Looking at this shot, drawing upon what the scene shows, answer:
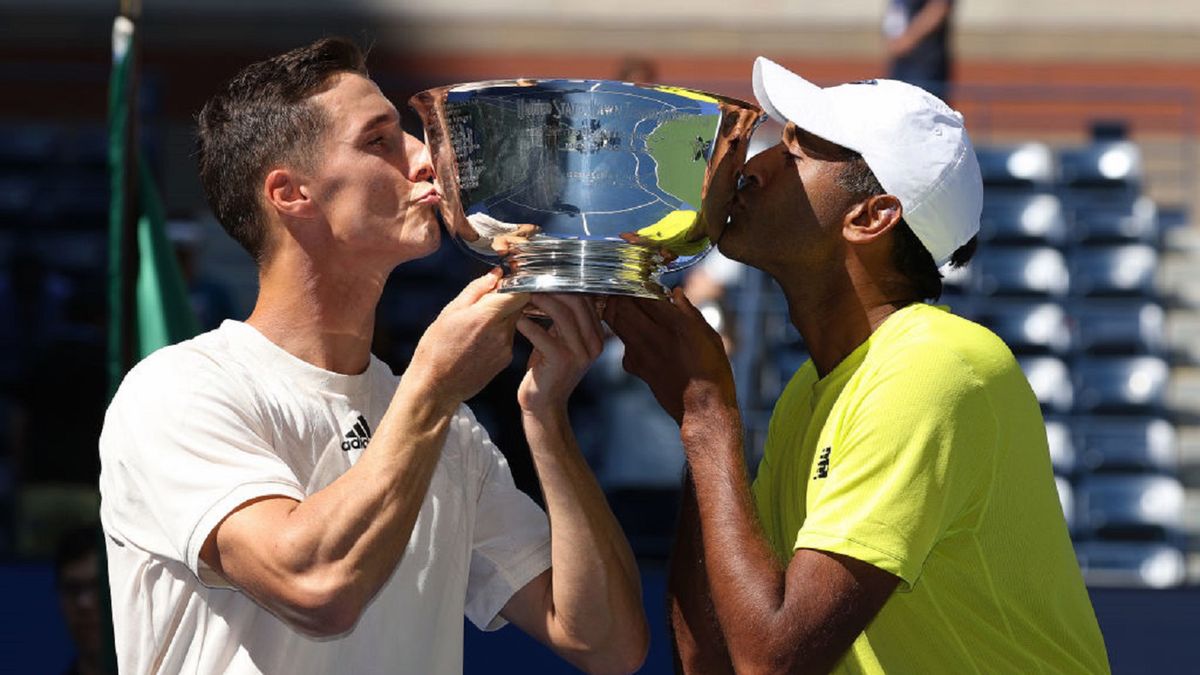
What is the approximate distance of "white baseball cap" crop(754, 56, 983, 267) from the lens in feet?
7.16

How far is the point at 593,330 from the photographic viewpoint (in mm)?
2289

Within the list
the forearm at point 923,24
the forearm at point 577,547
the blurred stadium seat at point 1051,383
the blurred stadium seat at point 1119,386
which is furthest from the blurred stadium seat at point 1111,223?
the forearm at point 577,547

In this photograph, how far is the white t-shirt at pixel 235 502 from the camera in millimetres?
2082

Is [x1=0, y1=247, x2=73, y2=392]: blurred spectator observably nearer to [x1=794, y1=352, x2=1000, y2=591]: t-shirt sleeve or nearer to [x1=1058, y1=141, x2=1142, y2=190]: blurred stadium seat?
[x1=1058, y1=141, x2=1142, y2=190]: blurred stadium seat

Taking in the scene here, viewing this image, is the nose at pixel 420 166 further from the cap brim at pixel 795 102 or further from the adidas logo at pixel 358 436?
the cap brim at pixel 795 102

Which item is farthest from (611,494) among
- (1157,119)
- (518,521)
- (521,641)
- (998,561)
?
(1157,119)

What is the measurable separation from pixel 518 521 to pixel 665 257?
0.48m

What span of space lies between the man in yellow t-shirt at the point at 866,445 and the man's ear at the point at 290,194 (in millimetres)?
413

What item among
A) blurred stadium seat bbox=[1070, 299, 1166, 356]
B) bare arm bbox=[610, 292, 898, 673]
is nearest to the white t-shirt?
bare arm bbox=[610, 292, 898, 673]

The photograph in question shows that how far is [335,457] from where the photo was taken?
7.36 ft

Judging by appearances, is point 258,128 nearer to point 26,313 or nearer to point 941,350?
point 941,350

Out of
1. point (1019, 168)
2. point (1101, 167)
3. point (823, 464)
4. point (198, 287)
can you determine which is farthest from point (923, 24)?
point (823, 464)

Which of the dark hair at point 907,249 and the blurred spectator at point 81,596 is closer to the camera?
Result: the dark hair at point 907,249

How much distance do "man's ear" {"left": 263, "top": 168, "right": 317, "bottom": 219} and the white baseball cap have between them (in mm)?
597
